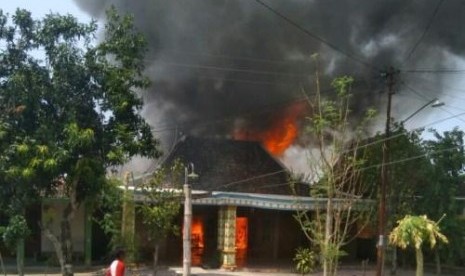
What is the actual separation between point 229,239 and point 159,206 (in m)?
5.23

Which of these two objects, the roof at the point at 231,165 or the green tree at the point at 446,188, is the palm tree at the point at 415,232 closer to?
the green tree at the point at 446,188

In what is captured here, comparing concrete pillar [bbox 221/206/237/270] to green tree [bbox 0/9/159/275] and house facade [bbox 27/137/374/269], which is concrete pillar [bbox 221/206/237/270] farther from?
green tree [bbox 0/9/159/275]

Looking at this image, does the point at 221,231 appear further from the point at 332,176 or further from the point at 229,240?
the point at 332,176

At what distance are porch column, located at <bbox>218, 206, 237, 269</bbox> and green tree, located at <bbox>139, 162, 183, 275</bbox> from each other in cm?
437

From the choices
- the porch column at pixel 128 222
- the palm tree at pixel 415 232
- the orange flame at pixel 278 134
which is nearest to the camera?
the palm tree at pixel 415 232

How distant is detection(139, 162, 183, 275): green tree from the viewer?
20219 mm

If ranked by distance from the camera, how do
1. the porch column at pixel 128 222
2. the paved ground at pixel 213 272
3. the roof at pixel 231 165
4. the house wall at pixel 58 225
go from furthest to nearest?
1. the roof at pixel 231 165
2. the house wall at pixel 58 225
3. the paved ground at pixel 213 272
4. the porch column at pixel 128 222

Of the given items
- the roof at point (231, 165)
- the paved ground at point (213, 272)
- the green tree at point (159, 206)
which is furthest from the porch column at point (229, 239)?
the green tree at point (159, 206)

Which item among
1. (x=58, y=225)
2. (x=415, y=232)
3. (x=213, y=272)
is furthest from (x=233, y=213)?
(x=415, y=232)

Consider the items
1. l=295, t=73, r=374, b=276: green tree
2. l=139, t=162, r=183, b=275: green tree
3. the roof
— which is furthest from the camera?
the roof

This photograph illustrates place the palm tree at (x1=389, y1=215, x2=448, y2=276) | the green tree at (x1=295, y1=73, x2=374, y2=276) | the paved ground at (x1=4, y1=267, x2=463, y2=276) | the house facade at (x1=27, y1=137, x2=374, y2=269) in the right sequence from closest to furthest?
the green tree at (x1=295, y1=73, x2=374, y2=276), the palm tree at (x1=389, y1=215, x2=448, y2=276), the paved ground at (x1=4, y1=267, x2=463, y2=276), the house facade at (x1=27, y1=137, x2=374, y2=269)

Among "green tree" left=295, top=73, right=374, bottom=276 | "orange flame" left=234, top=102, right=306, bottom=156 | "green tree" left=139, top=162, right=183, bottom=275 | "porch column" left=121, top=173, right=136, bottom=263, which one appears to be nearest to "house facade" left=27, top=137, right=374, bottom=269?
"orange flame" left=234, top=102, right=306, bottom=156

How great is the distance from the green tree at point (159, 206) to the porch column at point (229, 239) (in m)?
4.37

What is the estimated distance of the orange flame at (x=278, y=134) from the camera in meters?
33.0
